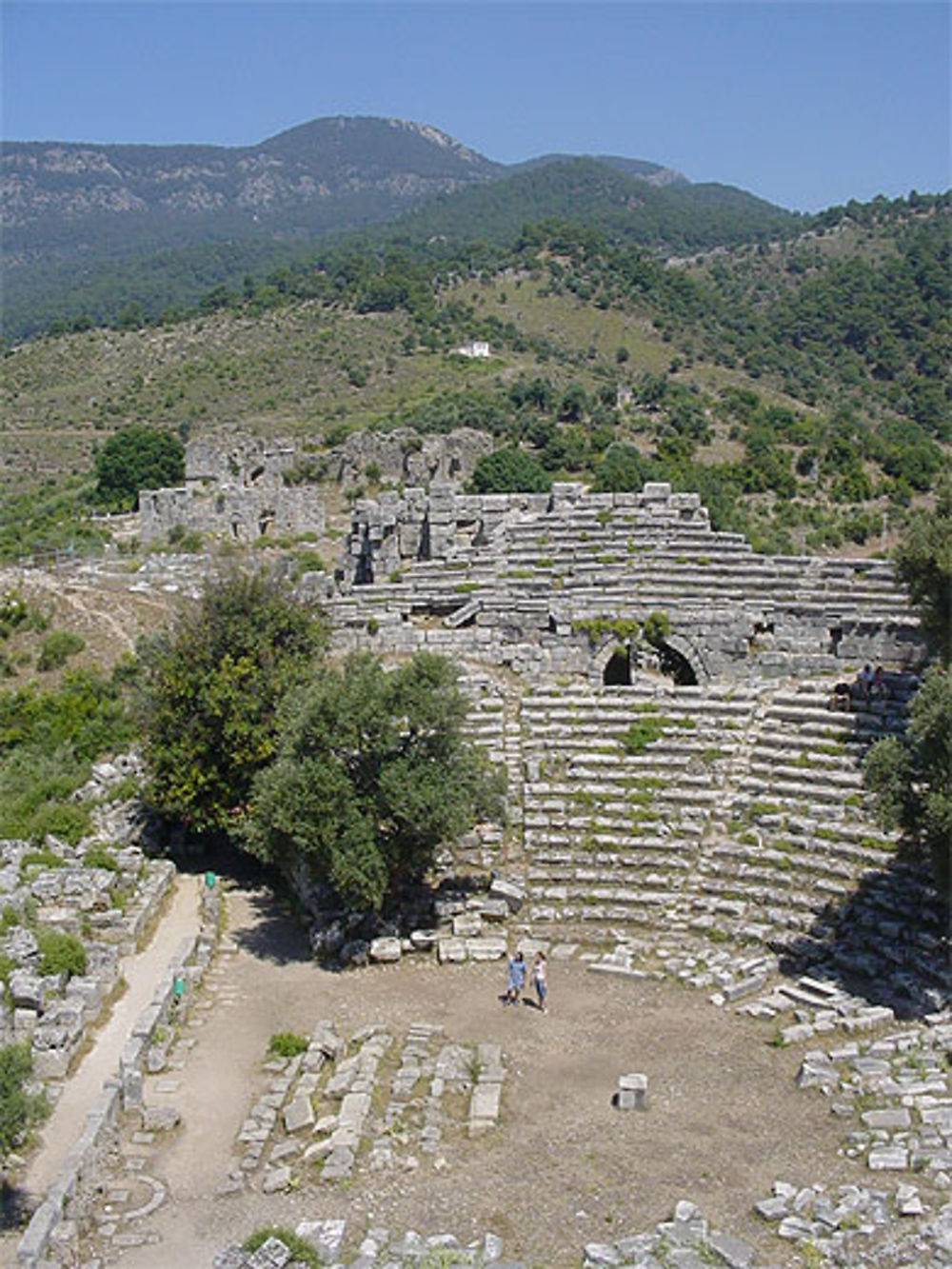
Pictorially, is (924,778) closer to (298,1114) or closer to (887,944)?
(887,944)

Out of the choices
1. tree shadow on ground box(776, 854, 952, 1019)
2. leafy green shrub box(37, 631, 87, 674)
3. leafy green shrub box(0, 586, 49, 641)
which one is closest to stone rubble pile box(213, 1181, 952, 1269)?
tree shadow on ground box(776, 854, 952, 1019)

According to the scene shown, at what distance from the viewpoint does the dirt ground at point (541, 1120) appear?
40.8 ft

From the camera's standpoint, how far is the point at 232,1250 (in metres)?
11.6

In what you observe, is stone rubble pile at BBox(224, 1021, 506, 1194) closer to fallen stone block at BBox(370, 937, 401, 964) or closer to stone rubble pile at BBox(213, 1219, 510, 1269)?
stone rubble pile at BBox(213, 1219, 510, 1269)

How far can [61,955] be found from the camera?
17.6 meters

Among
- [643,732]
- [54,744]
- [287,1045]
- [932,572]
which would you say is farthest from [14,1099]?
[932,572]

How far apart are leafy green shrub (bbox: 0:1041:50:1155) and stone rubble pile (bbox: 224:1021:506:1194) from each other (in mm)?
1981

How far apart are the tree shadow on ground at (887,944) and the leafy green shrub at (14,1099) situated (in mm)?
9072

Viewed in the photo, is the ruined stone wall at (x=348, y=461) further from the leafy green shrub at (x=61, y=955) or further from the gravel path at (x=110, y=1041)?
the leafy green shrub at (x=61, y=955)

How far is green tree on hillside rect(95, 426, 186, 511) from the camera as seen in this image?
170 feet

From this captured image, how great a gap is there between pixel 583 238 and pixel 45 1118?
9186cm

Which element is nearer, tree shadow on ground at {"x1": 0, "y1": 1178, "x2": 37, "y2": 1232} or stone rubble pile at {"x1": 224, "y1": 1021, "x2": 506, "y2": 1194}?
tree shadow on ground at {"x1": 0, "y1": 1178, "x2": 37, "y2": 1232}

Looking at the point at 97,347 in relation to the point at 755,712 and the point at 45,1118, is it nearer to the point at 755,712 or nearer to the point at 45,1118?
the point at 755,712

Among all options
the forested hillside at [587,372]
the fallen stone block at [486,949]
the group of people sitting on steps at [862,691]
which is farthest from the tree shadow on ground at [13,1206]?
the forested hillside at [587,372]
